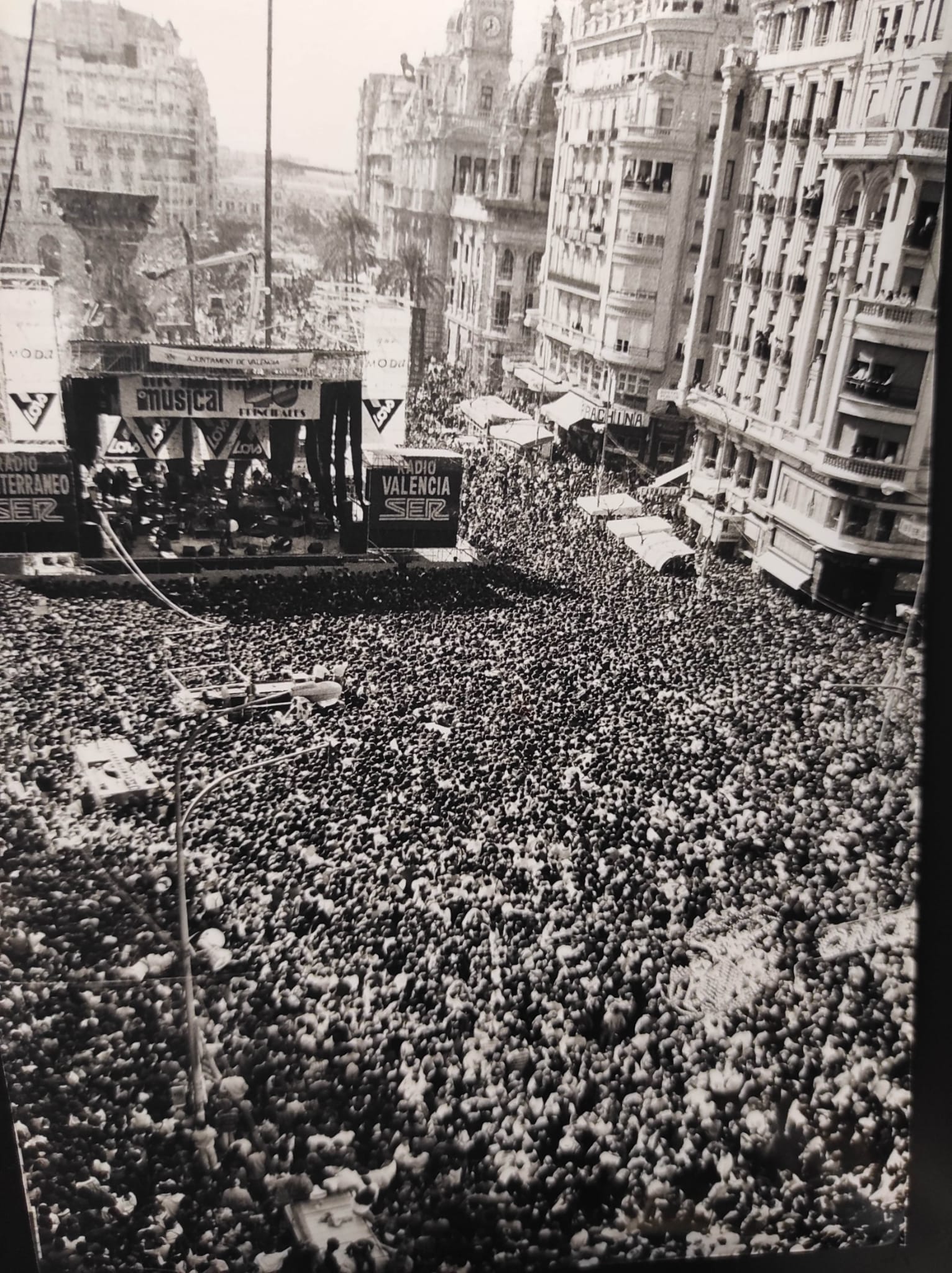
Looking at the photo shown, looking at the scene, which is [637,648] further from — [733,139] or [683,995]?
[733,139]

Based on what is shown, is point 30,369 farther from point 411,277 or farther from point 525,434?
point 525,434

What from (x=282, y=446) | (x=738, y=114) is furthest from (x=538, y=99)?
(x=282, y=446)

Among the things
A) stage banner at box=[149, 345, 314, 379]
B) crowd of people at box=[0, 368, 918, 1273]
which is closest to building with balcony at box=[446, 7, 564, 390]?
crowd of people at box=[0, 368, 918, 1273]

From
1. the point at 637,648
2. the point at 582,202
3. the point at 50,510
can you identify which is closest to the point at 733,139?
the point at 582,202

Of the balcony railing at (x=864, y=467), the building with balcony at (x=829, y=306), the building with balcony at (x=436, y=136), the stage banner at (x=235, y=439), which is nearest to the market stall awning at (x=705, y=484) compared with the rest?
the building with balcony at (x=829, y=306)

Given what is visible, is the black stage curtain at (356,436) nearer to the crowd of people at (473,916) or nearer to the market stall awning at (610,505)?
the crowd of people at (473,916)

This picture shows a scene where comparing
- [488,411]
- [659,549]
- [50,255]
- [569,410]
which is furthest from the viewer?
[569,410]
